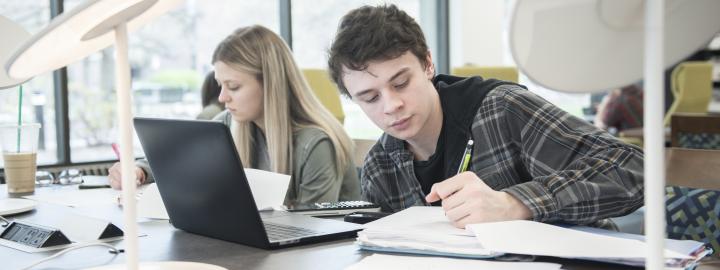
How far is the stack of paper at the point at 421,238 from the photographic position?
3.60 ft

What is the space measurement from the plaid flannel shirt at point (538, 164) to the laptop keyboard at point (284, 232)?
357 mm

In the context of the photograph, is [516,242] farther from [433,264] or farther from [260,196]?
[260,196]

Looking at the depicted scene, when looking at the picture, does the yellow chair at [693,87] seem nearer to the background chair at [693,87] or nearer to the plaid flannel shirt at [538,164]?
the background chair at [693,87]

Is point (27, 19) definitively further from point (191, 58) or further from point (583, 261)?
point (583, 261)

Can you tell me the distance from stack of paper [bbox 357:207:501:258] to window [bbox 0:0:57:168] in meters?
3.00

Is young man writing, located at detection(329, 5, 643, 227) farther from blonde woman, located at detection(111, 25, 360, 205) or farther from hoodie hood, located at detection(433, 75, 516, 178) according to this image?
blonde woman, located at detection(111, 25, 360, 205)

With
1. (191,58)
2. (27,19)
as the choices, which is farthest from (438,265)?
(191,58)

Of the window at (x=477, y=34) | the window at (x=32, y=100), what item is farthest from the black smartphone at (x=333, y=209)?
the window at (x=477, y=34)

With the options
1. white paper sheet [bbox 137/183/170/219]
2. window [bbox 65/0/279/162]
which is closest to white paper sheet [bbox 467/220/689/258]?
white paper sheet [bbox 137/183/170/219]

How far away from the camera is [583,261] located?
104 centimetres

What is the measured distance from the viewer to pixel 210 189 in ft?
4.03

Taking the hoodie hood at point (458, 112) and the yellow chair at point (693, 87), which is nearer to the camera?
the hoodie hood at point (458, 112)

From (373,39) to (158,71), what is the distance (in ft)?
10.0

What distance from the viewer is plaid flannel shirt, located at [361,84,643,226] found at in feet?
4.31
